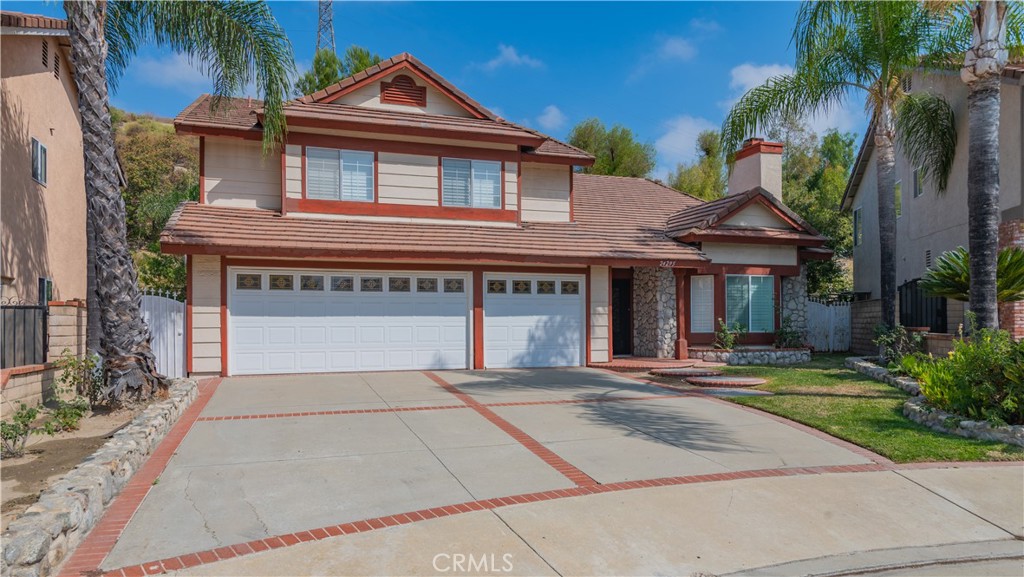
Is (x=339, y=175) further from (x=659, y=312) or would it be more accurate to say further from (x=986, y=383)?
Answer: (x=986, y=383)

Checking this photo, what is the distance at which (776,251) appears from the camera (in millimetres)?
17578

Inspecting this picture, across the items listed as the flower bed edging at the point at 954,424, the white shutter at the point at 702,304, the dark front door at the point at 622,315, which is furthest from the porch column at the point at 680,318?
the flower bed edging at the point at 954,424

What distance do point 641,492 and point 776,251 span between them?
1337 cm

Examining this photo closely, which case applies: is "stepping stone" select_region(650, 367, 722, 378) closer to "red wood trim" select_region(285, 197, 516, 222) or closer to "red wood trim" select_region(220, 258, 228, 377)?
"red wood trim" select_region(285, 197, 516, 222)

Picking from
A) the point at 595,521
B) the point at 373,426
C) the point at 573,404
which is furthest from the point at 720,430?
the point at 373,426

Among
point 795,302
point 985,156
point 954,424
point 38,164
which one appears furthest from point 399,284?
point 985,156

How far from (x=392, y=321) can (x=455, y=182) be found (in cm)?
373

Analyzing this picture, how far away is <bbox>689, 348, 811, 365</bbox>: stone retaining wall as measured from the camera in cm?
1620

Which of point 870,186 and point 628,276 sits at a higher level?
point 870,186

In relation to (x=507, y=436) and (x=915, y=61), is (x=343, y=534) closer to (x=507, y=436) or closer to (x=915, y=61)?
(x=507, y=436)

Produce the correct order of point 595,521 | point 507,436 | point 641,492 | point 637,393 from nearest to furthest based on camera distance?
point 595,521 → point 641,492 → point 507,436 → point 637,393

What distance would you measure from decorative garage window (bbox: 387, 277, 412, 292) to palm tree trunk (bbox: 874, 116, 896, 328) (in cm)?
1094

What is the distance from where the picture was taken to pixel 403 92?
15172 millimetres

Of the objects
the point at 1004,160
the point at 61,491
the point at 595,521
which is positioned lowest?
the point at 595,521
